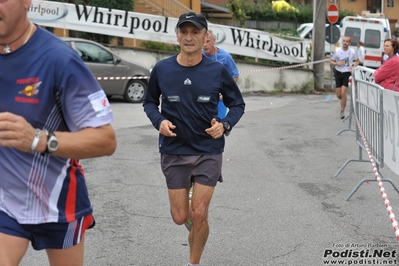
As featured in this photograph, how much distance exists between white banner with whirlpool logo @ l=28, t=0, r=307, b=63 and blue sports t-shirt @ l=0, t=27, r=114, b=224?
61.6 ft

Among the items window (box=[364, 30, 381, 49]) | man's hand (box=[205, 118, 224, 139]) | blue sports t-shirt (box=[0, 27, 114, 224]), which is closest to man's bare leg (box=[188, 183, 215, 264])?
man's hand (box=[205, 118, 224, 139])

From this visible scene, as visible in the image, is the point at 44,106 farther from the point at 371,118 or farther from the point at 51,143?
the point at 371,118

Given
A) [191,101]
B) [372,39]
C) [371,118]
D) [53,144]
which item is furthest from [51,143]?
[372,39]

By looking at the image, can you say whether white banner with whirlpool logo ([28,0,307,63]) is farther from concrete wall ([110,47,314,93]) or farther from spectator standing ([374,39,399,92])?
spectator standing ([374,39,399,92])

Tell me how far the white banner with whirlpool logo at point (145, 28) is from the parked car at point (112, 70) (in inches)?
154

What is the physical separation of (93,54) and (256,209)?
1116 cm

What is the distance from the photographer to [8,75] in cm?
336

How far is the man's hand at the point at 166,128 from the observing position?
5629mm

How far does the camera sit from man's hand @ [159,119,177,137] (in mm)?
5629

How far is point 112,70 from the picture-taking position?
18.7 meters

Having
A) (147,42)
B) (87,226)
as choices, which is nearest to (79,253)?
(87,226)

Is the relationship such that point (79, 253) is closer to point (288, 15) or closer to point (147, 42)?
point (147, 42)

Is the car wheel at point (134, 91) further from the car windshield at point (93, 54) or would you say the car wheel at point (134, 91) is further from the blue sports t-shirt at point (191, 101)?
the blue sports t-shirt at point (191, 101)

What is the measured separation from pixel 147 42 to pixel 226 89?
18.7 meters
